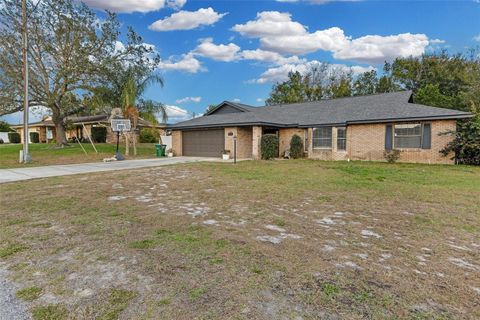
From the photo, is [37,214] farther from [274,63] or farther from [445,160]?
[274,63]

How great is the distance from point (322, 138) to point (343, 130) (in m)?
1.26

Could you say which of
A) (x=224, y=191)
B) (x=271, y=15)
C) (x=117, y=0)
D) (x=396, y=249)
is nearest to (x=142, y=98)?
(x=117, y=0)

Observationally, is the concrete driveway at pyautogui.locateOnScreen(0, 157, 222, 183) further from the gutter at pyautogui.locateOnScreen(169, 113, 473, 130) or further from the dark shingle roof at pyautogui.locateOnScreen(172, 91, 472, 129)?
the dark shingle roof at pyautogui.locateOnScreen(172, 91, 472, 129)

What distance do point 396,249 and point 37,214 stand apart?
5738mm

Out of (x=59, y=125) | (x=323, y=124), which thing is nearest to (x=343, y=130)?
(x=323, y=124)

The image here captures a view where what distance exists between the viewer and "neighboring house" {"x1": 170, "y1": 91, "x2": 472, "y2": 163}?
13109 millimetres

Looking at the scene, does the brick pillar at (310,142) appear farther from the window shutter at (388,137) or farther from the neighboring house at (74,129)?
A: the neighboring house at (74,129)

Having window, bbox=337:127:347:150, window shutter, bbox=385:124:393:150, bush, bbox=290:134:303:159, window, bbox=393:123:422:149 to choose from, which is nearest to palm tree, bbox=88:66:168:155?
bush, bbox=290:134:303:159

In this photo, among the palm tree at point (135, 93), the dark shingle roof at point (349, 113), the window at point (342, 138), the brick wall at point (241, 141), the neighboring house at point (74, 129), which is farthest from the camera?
the neighboring house at point (74, 129)

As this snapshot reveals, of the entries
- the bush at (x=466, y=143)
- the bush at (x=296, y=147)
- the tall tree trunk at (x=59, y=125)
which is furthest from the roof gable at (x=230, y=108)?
the bush at (x=466, y=143)

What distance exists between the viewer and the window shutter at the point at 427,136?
13.0 metres

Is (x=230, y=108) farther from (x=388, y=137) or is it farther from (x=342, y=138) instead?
(x=388, y=137)

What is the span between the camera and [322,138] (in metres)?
16.1

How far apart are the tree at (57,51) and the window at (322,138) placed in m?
14.9
